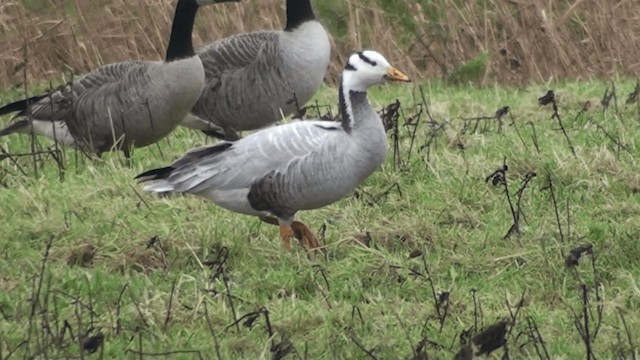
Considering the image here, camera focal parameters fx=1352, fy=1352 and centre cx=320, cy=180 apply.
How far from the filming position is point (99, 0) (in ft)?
40.5

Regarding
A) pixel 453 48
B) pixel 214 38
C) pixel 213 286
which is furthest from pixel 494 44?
pixel 213 286

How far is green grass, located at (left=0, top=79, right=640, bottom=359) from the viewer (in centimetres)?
549

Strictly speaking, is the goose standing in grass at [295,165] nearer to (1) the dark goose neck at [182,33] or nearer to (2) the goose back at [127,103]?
(2) the goose back at [127,103]

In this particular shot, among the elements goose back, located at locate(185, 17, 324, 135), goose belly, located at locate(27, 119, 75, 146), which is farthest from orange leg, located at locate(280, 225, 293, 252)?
goose back, located at locate(185, 17, 324, 135)

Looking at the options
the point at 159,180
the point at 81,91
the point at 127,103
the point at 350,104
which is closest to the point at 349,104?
the point at 350,104

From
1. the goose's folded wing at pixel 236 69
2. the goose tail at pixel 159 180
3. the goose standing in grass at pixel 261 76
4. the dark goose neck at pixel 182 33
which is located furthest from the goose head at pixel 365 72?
the goose's folded wing at pixel 236 69

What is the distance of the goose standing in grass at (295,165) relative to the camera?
6633 mm

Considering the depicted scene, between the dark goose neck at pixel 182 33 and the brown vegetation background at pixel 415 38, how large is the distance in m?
2.80

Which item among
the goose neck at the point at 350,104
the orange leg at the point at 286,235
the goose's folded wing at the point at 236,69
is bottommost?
the goose's folded wing at the point at 236,69

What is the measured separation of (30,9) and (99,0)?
27.8 inches

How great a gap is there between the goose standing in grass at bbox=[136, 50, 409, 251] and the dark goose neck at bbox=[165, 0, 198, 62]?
197 cm

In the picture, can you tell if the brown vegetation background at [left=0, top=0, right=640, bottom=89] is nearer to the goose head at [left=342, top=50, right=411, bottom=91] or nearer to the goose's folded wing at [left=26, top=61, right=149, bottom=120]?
the goose's folded wing at [left=26, top=61, right=149, bottom=120]

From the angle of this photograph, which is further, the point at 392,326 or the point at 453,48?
the point at 453,48

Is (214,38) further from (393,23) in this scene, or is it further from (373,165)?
(373,165)
